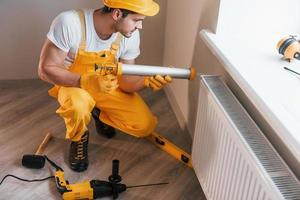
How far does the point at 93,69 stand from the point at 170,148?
57 centimetres

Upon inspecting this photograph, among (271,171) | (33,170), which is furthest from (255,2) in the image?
(33,170)

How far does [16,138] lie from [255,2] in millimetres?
1366

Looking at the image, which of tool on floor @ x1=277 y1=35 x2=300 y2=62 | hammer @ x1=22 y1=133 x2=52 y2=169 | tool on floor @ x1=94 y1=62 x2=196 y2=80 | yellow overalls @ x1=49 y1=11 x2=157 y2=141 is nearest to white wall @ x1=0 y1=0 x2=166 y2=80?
yellow overalls @ x1=49 y1=11 x2=157 y2=141

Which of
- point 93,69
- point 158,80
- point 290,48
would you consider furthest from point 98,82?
point 290,48

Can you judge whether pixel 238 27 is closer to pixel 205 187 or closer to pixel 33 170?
pixel 205 187

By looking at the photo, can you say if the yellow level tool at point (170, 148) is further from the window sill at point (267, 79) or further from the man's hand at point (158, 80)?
the window sill at point (267, 79)

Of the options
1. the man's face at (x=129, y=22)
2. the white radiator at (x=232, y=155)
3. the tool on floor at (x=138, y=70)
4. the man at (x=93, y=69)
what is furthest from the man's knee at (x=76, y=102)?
the white radiator at (x=232, y=155)

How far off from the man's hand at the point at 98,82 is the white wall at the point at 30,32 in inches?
31.2

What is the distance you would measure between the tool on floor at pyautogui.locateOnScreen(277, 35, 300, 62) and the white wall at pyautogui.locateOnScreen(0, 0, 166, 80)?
3.68 feet

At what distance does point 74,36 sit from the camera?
1532 millimetres

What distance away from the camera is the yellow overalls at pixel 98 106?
63.4 inches

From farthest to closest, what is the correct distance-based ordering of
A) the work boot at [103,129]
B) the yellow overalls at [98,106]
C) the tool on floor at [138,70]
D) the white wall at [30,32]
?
the white wall at [30,32], the work boot at [103,129], the yellow overalls at [98,106], the tool on floor at [138,70]

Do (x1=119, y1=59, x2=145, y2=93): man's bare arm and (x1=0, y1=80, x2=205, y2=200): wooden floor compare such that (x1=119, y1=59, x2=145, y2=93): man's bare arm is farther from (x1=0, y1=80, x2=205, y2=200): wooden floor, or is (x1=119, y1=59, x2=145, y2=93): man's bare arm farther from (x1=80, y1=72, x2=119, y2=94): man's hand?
(x1=0, y1=80, x2=205, y2=200): wooden floor

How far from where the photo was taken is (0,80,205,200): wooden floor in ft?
5.33
